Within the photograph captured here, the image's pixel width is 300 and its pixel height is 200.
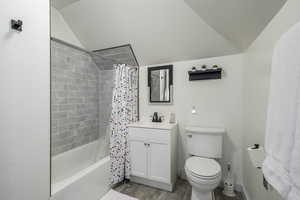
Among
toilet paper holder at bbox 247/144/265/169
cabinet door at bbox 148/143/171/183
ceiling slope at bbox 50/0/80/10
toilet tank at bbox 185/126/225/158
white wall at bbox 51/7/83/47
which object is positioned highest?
ceiling slope at bbox 50/0/80/10

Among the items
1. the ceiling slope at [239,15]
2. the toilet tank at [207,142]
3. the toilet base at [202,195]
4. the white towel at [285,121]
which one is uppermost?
the ceiling slope at [239,15]

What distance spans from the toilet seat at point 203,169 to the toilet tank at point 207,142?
116 mm

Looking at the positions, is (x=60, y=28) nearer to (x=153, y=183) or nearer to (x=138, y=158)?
(x=138, y=158)

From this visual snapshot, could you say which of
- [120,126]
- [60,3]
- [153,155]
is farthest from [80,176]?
[60,3]

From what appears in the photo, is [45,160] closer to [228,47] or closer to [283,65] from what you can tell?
[283,65]

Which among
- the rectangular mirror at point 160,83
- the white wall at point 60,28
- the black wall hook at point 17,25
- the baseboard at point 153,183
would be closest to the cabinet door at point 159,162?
the baseboard at point 153,183

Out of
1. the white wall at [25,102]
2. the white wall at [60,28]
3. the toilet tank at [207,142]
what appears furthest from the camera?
the white wall at [60,28]

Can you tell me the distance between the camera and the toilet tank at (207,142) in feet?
5.87

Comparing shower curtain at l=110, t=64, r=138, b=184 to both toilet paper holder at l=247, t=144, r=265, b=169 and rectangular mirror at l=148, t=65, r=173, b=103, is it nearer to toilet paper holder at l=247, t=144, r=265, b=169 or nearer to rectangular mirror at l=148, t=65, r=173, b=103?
rectangular mirror at l=148, t=65, r=173, b=103

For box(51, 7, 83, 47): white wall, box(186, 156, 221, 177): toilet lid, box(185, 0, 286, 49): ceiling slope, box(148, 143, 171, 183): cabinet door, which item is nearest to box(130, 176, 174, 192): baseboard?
box(148, 143, 171, 183): cabinet door

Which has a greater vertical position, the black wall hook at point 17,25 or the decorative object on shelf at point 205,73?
the black wall hook at point 17,25

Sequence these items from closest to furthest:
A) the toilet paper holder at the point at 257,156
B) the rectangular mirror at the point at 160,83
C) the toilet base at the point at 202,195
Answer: the toilet paper holder at the point at 257,156, the toilet base at the point at 202,195, the rectangular mirror at the point at 160,83

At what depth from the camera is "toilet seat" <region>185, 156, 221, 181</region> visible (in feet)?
4.63

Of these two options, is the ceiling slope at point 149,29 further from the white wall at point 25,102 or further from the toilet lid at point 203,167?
the toilet lid at point 203,167
